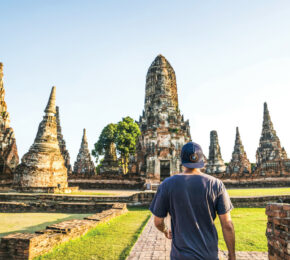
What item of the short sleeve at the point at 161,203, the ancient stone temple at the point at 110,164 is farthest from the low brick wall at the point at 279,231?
the ancient stone temple at the point at 110,164

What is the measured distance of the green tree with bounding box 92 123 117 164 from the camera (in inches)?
1389

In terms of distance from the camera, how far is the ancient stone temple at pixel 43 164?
17.8 m

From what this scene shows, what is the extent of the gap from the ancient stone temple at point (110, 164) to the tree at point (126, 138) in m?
2.26

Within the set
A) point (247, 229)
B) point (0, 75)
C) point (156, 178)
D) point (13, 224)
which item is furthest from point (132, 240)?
point (0, 75)

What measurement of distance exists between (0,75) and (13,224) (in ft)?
94.4

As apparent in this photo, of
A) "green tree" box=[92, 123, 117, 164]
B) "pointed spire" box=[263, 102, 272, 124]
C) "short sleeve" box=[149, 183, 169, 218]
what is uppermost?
"pointed spire" box=[263, 102, 272, 124]

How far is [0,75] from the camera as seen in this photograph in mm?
29969

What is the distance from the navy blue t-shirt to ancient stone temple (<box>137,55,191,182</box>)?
21.2m

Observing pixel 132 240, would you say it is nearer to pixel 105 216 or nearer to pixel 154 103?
pixel 105 216

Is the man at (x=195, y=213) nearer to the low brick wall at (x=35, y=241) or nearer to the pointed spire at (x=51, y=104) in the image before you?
the low brick wall at (x=35, y=241)

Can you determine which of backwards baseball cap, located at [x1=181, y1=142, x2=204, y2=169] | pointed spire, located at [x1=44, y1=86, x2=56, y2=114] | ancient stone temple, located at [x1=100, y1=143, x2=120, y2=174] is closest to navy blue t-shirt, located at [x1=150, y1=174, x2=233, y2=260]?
backwards baseball cap, located at [x1=181, y1=142, x2=204, y2=169]

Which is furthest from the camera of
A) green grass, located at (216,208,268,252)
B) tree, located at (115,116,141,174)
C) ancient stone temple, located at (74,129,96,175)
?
ancient stone temple, located at (74,129,96,175)

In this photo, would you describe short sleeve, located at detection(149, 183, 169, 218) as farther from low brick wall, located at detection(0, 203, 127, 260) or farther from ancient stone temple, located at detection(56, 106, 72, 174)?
ancient stone temple, located at detection(56, 106, 72, 174)

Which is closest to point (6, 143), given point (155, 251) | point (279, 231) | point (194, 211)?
point (155, 251)
